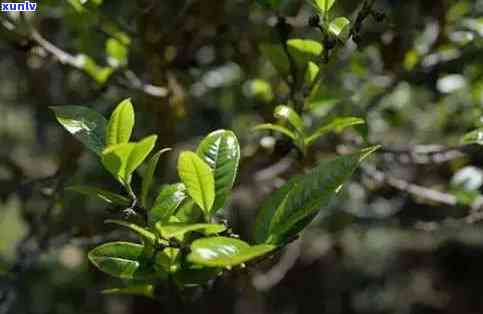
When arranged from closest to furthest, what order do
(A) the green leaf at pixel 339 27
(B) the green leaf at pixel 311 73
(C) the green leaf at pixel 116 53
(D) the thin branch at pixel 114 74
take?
(A) the green leaf at pixel 339 27 → (B) the green leaf at pixel 311 73 → (D) the thin branch at pixel 114 74 → (C) the green leaf at pixel 116 53

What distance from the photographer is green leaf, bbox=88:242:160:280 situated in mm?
992

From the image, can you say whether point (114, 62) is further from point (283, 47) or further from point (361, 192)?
point (361, 192)

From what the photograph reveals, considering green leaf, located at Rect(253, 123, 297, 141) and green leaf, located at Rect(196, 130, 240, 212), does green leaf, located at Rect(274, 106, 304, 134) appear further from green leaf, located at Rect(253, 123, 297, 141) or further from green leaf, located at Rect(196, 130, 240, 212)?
green leaf, located at Rect(196, 130, 240, 212)

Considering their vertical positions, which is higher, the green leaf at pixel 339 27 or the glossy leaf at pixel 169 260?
the green leaf at pixel 339 27

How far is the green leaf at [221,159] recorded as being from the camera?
961 millimetres

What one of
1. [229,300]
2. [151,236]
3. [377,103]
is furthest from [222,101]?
[229,300]

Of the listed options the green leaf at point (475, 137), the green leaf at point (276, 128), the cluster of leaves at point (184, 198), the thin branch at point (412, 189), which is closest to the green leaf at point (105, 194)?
the cluster of leaves at point (184, 198)

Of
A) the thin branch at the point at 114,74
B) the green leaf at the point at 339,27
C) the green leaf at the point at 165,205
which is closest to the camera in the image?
the green leaf at the point at 165,205

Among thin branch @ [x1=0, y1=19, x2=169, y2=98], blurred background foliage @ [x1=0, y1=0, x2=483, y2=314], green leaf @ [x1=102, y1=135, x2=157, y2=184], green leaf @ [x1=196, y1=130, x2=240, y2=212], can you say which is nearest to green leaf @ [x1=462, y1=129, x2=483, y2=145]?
blurred background foliage @ [x1=0, y1=0, x2=483, y2=314]

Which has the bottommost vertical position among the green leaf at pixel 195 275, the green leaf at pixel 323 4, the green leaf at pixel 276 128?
the green leaf at pixel 195 275

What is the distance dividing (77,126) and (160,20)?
0.66 meters

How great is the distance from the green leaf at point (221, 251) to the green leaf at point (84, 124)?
0.69 ft

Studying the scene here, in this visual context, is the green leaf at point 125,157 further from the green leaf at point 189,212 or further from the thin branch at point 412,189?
the thin branch at point 412,189

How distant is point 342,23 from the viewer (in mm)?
1070
